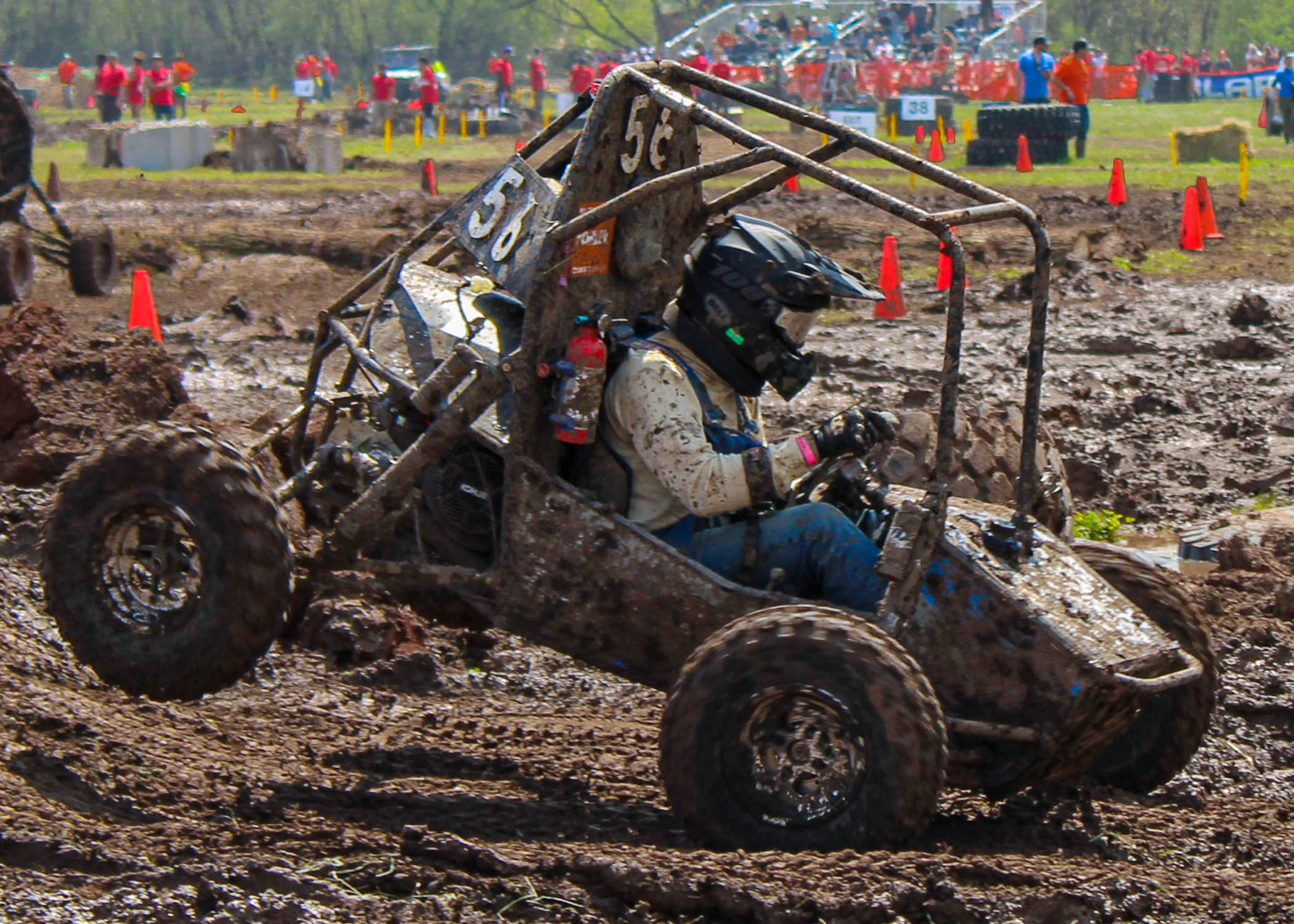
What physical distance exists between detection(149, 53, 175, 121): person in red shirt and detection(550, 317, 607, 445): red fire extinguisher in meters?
29.2

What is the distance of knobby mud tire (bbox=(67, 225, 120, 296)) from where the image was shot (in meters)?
14.9

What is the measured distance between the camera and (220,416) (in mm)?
10750

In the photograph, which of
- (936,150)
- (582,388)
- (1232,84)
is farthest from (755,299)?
(1232,84)

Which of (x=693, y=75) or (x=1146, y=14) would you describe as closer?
(x=693, y=75)

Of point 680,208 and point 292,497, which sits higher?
point 680,208

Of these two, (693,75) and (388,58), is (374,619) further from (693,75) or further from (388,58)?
(388,58)

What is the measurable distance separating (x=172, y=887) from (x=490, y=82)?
46.8m

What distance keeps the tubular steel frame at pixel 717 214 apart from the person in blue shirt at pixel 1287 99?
25.5 meters

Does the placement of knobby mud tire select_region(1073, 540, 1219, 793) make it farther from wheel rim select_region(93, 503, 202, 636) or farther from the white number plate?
the white number plate

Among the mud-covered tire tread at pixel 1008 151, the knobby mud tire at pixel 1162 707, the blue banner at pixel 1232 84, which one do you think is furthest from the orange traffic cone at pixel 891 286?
the blue banner at pixel 1232 84

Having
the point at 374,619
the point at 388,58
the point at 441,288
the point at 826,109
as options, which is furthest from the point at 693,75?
the point at 388,58

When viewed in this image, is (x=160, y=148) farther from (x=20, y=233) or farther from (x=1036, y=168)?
(x=1036, y=168)

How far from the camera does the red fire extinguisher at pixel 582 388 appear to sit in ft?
16.8

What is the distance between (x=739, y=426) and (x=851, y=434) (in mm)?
641
